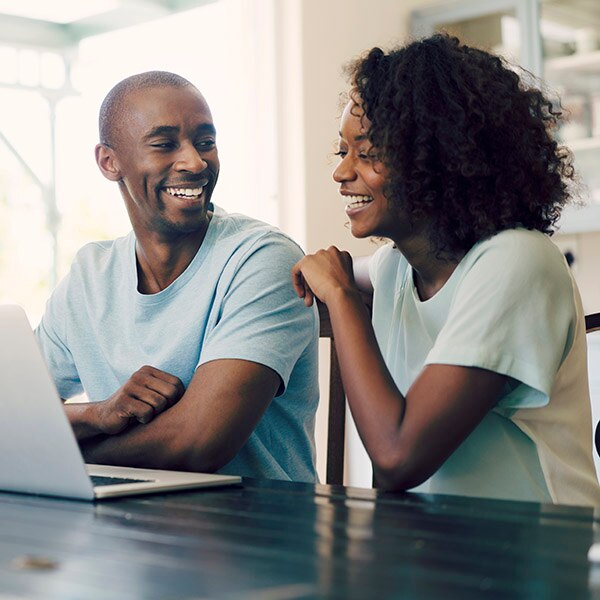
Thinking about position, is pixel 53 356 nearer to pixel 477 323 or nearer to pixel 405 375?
pixel 405 375

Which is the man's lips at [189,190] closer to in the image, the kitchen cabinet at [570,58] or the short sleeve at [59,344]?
the short sleeve at [59,344]

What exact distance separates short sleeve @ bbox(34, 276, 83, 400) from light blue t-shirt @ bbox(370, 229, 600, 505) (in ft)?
2.35

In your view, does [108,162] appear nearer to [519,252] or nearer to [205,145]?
[205,145]

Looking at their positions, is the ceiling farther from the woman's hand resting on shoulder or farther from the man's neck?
the woman's hand resting on shoulder

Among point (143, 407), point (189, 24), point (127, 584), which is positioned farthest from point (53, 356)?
point (189, 24)

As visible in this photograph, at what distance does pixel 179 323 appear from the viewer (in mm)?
1564

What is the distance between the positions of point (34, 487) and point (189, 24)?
11.1 feet

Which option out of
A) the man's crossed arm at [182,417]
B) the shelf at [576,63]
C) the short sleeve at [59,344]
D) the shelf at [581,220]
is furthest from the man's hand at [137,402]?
the shelf at [576,63]

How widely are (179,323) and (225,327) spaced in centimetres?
12

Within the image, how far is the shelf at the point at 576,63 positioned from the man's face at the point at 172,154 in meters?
2.31

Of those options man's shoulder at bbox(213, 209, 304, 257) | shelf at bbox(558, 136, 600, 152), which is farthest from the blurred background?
man's shoulder at bbox(213, 209, 304, 257)

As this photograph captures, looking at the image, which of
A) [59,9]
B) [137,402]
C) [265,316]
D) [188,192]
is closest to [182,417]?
[137,402]

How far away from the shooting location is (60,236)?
14.5 ft

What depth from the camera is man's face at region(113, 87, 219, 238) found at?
1.69 metres
